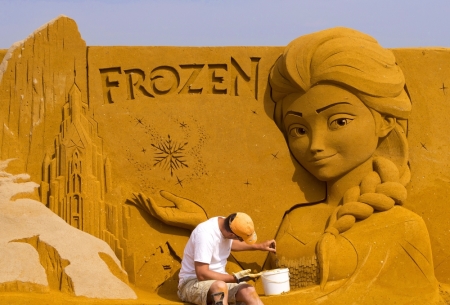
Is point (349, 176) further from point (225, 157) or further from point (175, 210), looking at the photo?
point (175, 210)

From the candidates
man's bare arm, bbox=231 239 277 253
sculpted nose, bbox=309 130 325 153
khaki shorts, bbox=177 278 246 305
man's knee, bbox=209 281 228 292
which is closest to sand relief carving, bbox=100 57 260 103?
sculpted nose, bbox=309 130 325 153

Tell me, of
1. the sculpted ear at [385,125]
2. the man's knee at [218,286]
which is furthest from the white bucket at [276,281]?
the sculpted ear at [385,125]

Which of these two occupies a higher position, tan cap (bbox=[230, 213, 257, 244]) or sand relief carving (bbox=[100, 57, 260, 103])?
sand relief carving (bbox=[100, 57, 260, 103])

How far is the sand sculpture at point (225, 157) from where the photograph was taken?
6359 mm

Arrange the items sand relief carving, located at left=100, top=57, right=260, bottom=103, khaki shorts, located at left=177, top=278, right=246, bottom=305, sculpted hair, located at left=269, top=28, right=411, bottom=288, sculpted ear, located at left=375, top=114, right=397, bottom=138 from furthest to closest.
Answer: sand relief carving, located at left=100, top=57, right=260, bottom=103 < sculpted ear, located at left=375, top=114, right=397, bottom=138 < sculpted hair, located at left=269, top=28, right=411, bottom=288 < khaki shorts, located at left=177, top=278, right=246, bottom=305

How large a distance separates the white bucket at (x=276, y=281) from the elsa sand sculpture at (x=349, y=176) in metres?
0.31

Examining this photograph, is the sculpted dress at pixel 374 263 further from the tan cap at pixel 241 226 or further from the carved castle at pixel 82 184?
the carved castle at pixel 82 184

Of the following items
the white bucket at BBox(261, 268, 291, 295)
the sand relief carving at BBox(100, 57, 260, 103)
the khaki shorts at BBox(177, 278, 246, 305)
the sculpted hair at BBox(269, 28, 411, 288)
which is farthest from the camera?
the sand relief carving at BBox(100, 57, 260, 103)

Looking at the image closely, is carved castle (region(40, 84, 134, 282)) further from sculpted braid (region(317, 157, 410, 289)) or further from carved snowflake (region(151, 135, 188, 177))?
sculpted braid (region(317, 157, 410, 289))

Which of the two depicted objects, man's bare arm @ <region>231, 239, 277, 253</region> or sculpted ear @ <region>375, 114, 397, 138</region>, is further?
sculpted ear @ <region>375, 114, 397, 138</region>

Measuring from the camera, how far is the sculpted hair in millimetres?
6441

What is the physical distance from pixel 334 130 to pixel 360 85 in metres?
0.42

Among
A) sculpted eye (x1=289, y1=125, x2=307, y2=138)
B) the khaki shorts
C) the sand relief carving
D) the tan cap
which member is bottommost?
the khaki shorts

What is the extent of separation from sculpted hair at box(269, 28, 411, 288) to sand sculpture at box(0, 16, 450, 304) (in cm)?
1
